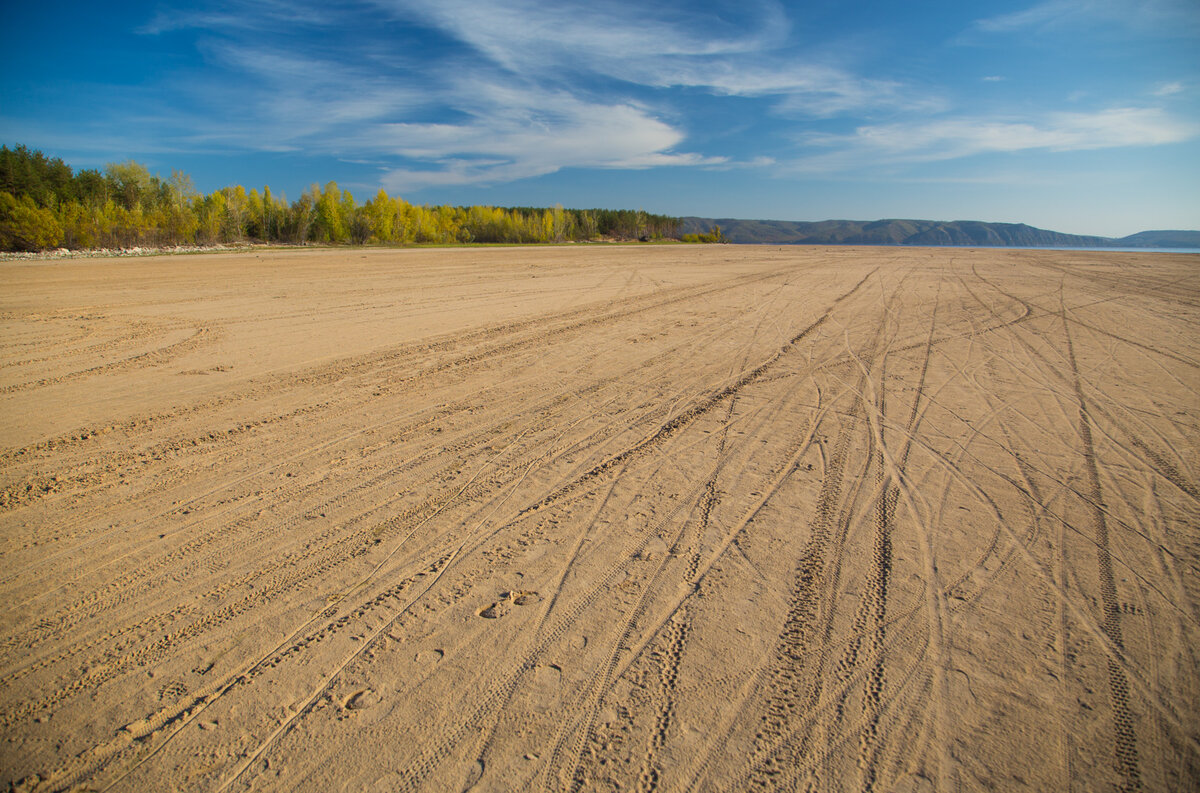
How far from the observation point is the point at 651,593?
2920 mm

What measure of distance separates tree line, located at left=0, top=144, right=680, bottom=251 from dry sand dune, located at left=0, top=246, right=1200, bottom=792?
50.3 meters

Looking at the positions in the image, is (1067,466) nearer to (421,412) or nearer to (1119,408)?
(1119,408)

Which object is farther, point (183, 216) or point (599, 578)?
point (183, 216)

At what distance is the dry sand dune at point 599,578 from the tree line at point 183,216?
50259 millimetres

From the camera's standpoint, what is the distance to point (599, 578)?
120 inches

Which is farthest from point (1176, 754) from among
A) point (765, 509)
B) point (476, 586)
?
point (476, 586)

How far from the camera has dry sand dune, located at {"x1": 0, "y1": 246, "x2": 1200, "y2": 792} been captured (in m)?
2.06

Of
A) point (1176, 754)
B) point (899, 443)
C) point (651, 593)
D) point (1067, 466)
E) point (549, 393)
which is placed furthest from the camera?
point (549, 393)

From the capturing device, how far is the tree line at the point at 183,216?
138 ft

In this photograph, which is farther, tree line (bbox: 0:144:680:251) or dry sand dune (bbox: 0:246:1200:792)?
tree line (bbox: 0:144:680:251)

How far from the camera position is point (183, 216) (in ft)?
172

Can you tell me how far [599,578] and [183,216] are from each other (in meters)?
66.4

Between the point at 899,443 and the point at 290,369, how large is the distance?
754 cm

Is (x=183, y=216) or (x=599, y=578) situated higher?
(x=183, y=216)
